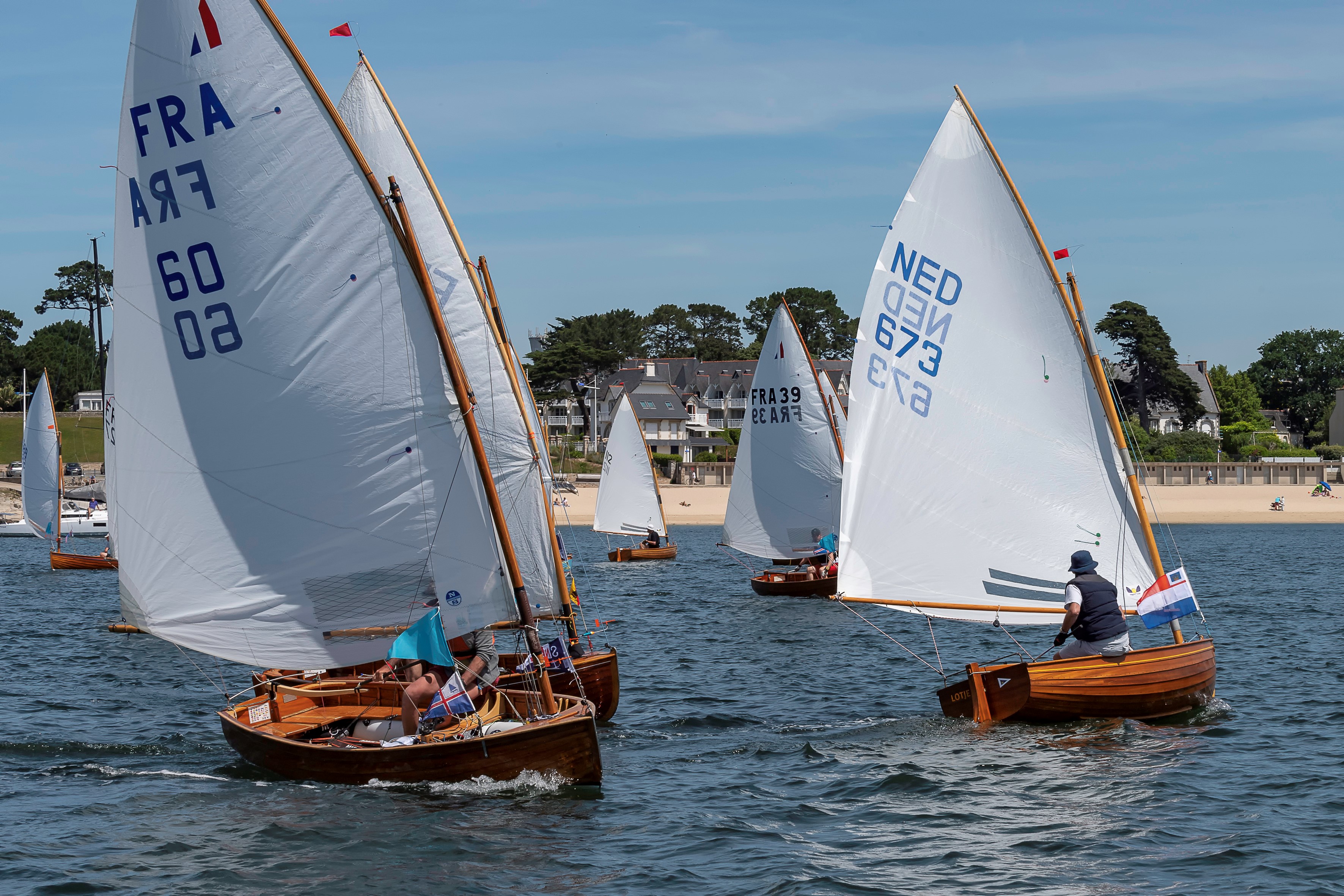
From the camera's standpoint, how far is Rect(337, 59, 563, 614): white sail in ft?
54.7

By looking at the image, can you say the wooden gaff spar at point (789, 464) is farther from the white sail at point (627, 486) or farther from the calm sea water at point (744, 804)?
the white sail at point (627, 486)

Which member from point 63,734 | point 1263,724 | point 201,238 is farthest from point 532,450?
point 1263,724

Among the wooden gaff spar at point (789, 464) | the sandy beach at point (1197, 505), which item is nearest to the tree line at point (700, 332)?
the sandy beach at point (1197, 505)

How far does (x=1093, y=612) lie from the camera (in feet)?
52.7

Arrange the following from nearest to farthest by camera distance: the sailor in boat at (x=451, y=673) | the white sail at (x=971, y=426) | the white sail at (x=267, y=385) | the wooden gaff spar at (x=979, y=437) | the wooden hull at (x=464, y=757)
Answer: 1. the wooden hull at (x=464, y=757)
2. the white sail at (x=267, y=385)
3. the sailor in boat at (x=451, y=673)
4. the wooden gaff spar at (x=979, y=437)
5. the white sail at (x=971, y=426)

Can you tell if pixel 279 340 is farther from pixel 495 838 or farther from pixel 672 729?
pixel 672 729

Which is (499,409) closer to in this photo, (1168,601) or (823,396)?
(1168,601)

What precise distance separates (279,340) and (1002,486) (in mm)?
10006

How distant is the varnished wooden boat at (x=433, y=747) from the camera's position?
13.3m

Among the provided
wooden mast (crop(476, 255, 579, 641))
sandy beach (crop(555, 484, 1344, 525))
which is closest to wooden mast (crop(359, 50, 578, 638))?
wooden mast (crop(476, 255, 579, 641))

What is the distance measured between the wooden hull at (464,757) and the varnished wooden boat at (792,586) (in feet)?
76.0

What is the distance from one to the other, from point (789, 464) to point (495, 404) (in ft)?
68.7

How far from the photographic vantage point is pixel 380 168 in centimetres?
1831

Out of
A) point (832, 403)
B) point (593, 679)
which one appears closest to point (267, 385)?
point (593, 679)
